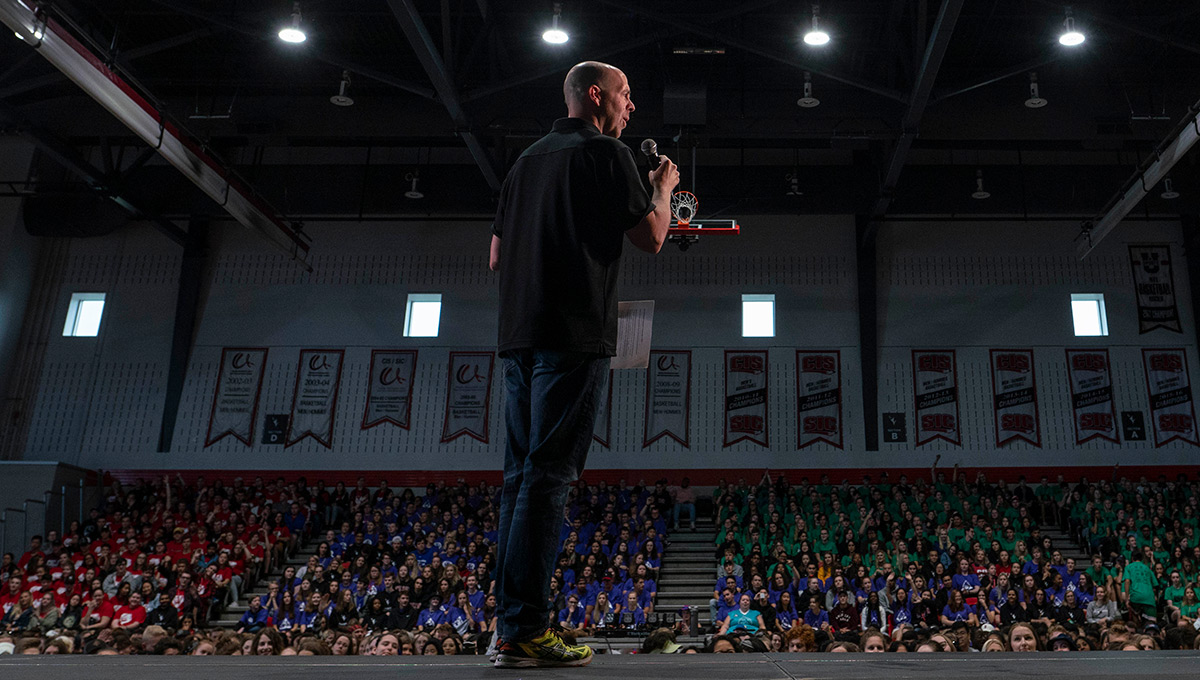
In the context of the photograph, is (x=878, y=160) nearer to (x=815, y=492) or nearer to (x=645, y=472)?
(x=815, y=492)

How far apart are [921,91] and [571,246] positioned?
11288mm

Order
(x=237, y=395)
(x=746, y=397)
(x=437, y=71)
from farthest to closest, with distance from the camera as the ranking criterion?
(x=237, y=395) < (x=746, y=397) < (x=437, y=71)

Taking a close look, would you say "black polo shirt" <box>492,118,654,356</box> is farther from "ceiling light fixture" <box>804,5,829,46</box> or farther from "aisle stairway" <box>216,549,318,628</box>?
"aisle stairway" <box>216,549,318,628</box>

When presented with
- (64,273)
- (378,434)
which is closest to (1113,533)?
(378,434)

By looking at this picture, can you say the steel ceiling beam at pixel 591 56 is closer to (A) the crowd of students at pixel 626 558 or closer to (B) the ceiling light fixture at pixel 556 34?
(B) the ceiling light fixture at pixel 556 34

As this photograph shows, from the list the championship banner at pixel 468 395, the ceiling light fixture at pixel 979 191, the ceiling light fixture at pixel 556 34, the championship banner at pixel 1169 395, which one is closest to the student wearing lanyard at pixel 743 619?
the ceiling light fixture at pixel 556 34

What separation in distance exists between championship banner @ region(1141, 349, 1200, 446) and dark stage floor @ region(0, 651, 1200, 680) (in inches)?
681

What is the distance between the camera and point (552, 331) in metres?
2.65

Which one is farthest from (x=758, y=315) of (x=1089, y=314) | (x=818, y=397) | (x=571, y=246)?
(x=571, y=246)

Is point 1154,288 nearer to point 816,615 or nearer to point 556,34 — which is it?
point 816,615

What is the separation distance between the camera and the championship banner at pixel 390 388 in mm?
18656

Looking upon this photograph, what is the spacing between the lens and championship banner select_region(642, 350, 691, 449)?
18.2 m

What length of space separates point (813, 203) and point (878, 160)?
1.39 meters

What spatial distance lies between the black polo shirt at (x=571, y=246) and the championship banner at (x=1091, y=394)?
1773 centimetres
